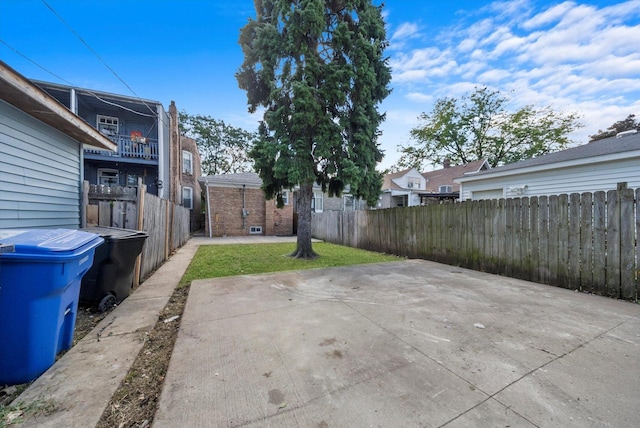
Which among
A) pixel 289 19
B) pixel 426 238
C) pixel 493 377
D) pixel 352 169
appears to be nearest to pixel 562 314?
pixel 493 377

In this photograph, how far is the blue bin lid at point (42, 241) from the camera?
6.29ft

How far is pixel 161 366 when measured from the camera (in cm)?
216

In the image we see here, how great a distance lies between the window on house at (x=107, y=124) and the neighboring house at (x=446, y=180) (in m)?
20.5

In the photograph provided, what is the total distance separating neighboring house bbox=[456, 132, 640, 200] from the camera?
23.1 feet

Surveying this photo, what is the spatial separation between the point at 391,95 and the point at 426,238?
5039 millimetres

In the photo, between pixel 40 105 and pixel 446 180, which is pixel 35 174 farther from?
pixel 446 180

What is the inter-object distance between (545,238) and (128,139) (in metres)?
16.5

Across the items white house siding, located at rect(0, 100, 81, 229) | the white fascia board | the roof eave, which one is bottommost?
white house siding, located at rect(0, 100, 81, 229)

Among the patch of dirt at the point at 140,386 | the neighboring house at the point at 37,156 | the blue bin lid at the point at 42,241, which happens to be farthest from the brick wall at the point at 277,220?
the blue bin lid at the point at 42,241

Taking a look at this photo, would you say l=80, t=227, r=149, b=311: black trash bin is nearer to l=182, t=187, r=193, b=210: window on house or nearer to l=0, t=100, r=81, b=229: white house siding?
l=0, t=100, r=81, b=229: white house siding

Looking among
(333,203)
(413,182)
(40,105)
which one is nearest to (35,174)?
(40,105)

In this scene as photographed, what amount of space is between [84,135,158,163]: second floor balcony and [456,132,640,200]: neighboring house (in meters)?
15.9

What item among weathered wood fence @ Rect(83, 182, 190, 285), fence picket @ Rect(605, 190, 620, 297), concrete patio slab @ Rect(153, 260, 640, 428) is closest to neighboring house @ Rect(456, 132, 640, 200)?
fence picket @ Rect(605, 190, 620, 297)

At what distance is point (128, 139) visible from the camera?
12594mm
